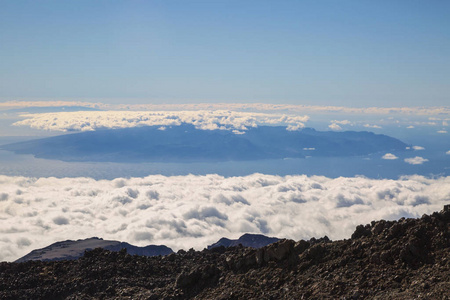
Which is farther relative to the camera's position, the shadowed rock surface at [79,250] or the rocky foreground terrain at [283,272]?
the shadowed rock surface at [79,250]

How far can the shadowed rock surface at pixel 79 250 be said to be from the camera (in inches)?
6230

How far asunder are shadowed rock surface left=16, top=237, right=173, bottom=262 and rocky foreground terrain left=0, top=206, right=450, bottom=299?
128012mm

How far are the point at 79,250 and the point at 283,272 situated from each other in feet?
525

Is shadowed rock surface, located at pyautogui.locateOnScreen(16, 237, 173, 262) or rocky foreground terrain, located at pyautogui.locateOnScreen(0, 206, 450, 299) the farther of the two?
shadowed rock surface, located at pyautogui.locateOnScreen(16, 237, 173, 262)

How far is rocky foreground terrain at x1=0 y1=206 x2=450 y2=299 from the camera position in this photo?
1750cm

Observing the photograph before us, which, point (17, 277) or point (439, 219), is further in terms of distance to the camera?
point (17, 277)

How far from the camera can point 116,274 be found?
2764cm

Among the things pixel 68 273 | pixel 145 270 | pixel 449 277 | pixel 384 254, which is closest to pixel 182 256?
pixel 145 270

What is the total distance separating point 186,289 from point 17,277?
539 inches

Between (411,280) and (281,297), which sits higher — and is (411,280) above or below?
above

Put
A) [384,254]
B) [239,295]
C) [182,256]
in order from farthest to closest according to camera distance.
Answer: [182,256]
[239,295]
[384,254]

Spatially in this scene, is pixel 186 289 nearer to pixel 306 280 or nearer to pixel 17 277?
pixel 306 280

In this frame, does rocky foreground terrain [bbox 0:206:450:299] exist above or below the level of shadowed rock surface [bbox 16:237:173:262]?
above

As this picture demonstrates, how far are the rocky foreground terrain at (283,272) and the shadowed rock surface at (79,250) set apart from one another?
128 metres
